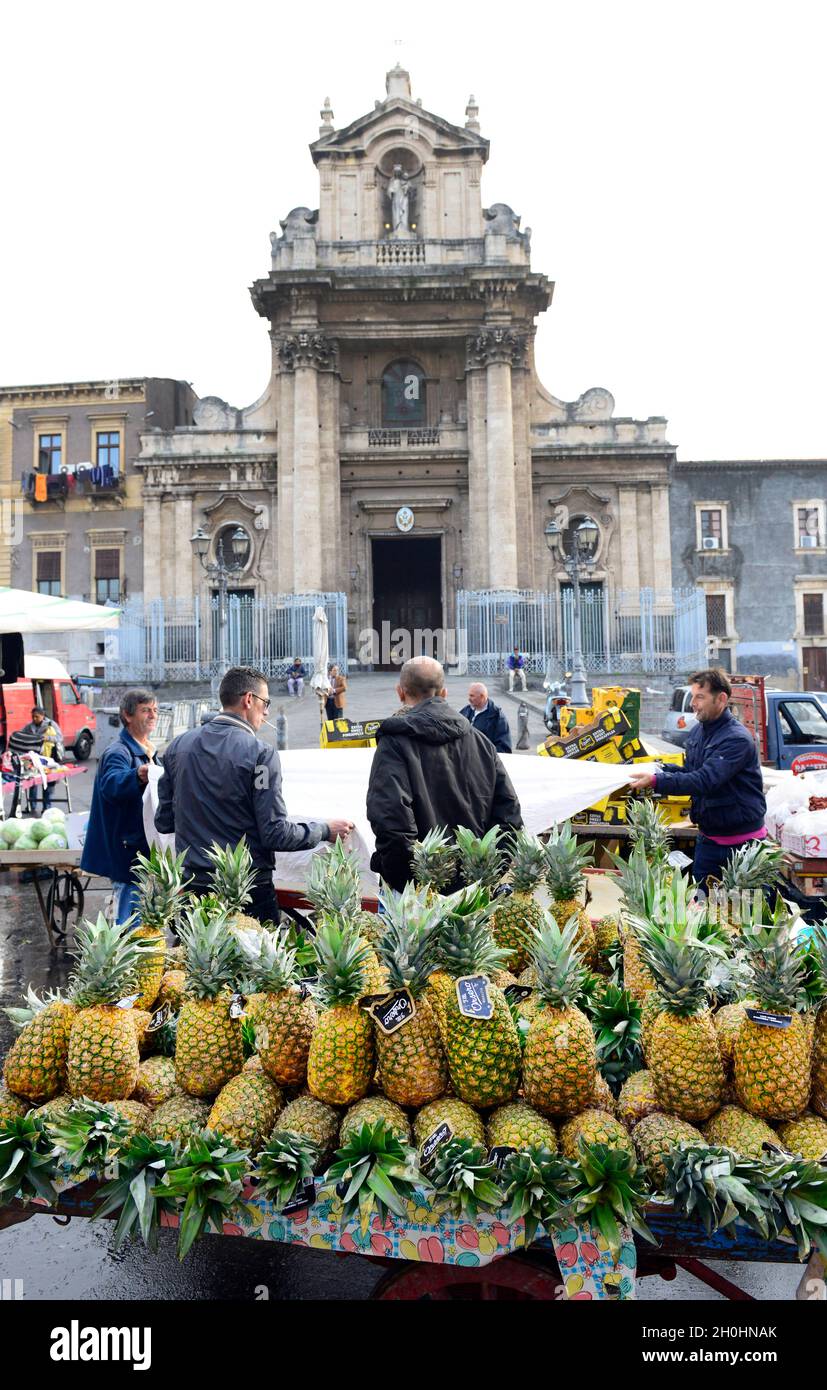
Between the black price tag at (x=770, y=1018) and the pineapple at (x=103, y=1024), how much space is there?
1554 millimetres

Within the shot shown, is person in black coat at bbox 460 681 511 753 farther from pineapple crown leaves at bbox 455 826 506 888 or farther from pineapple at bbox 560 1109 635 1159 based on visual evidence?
pineapple at bbox 560 1109 635 1159

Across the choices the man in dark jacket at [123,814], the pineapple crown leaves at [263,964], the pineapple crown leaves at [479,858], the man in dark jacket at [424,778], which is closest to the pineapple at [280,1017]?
the pineapple crown leaves at [263,964]

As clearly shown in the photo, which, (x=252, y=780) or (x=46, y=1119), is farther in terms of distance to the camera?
(x=252, y=780)

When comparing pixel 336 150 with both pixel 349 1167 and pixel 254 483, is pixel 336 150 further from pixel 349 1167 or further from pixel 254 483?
pixel 349 1167

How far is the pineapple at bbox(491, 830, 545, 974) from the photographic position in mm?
3148

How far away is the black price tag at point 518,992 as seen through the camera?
274cm

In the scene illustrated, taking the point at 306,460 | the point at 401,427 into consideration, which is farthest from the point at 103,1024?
the point at 401,427

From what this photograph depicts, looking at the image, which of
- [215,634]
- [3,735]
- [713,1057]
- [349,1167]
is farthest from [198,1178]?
[215,634]

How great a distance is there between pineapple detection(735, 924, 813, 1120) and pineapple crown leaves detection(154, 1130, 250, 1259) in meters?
1.17

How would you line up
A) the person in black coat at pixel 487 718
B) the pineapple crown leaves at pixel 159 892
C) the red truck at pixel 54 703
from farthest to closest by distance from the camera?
the red truck at pixel 54 703, the person in black coat at pixel 487 718, the pineapple crown leaves at pixel 159 892

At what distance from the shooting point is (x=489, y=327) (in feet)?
101

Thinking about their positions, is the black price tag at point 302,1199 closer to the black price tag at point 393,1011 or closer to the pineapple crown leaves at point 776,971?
the black price tag at point 393,1011

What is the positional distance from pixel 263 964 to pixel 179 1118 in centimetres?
43

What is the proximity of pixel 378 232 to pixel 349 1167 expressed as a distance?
35206mm
